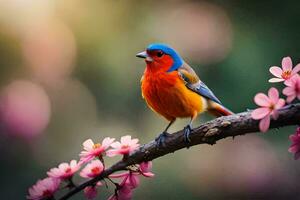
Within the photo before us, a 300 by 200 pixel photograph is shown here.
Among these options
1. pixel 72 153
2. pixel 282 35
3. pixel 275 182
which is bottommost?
pixel 275 182

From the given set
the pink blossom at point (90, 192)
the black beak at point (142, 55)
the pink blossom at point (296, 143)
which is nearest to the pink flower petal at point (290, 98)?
the pink blossom at point (296, 143)

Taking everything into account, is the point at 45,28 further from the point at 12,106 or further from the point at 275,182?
the point at 275,182

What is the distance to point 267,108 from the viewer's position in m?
1.25

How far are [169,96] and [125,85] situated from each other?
1.50m

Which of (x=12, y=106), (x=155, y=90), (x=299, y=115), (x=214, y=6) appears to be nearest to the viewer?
(x=299, y=115)

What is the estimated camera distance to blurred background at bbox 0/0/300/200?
3670mm

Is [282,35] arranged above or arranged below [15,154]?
above

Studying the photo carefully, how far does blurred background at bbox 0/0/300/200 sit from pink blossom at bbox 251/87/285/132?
2369 millimetres

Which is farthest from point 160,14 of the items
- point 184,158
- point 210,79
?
point 184,158

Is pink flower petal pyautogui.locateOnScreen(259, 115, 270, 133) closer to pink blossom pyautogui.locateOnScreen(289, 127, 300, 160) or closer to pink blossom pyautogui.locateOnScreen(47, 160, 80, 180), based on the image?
pink blossom pyautogui.locateOnScreen(289, 127, 300, 160)

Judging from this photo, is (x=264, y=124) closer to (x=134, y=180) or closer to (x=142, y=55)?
(x=134, y=180)

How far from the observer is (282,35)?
153 inches

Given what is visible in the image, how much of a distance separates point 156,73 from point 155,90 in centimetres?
9

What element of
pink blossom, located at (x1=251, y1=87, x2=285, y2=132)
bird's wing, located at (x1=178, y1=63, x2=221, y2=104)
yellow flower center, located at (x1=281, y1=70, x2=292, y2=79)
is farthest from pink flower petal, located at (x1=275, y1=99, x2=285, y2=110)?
bird's wing, located at (x1=178, y1=63, x2=221, y2=104)
